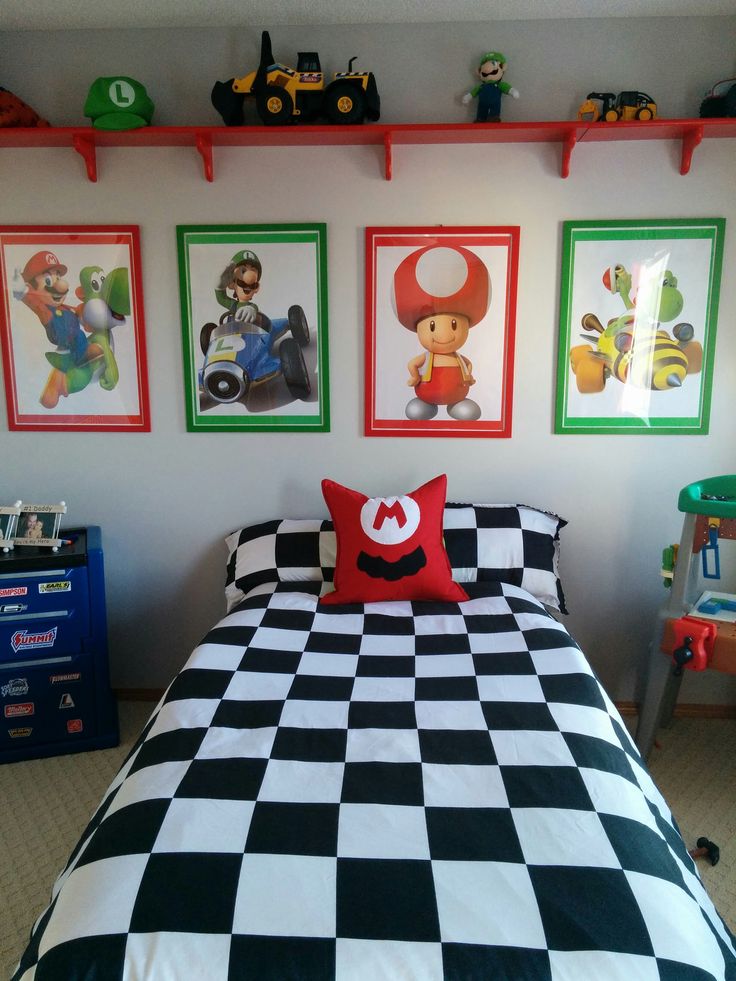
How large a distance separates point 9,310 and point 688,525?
249cm

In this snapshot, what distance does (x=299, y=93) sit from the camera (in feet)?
7.52

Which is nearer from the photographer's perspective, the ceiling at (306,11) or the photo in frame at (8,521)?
the ceiling at (306,11)

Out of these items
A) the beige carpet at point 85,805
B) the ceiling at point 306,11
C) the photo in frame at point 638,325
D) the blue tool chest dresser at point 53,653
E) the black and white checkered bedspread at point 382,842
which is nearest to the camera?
Answer: the black and white checkered bedspread at point 382,842

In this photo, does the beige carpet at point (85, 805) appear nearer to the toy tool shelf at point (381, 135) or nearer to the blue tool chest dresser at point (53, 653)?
the blue tool chest dresser at point (53, 653)

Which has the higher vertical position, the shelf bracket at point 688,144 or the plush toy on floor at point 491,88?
the plush toy on floor at point 491,88

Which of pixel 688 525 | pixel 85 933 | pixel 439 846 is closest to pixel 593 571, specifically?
pixel 688 525

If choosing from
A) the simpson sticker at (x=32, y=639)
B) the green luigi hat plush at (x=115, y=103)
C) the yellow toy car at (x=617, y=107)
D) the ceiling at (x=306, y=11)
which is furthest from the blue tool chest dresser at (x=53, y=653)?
the yellow toy car at (x=617, y=107)

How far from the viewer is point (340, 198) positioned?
247 cm

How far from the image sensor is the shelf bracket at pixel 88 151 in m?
2.32

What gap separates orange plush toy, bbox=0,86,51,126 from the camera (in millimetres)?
2322

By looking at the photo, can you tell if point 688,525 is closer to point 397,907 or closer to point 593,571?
point 593,571

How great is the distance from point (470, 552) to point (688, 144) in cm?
155

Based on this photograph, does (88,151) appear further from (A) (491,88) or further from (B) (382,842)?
(B) (382,842)

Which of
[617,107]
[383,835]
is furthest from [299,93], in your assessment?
[383,835]
